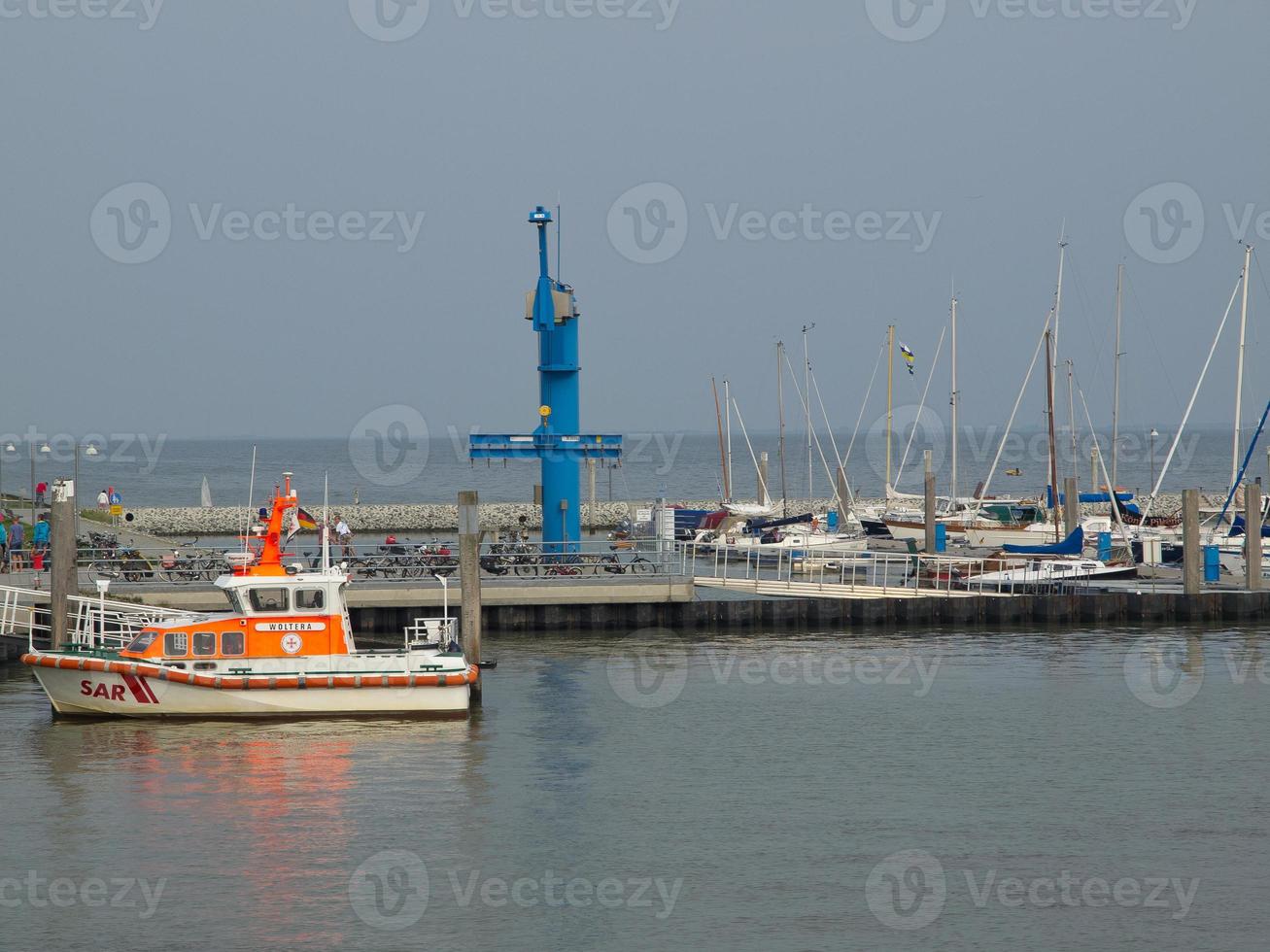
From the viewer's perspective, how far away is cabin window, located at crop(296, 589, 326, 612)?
27.9m

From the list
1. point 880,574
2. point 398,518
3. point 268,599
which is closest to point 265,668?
point 268,599

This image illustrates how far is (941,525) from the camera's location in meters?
59.7

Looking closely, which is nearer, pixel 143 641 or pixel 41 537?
pixel 143 641

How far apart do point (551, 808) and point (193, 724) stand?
349 inches

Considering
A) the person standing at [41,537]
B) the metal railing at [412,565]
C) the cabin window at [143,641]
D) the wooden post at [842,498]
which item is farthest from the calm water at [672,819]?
the wooden post at [842,498]

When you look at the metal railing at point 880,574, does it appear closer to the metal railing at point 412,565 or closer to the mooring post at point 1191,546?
the metal railing at point 412,565

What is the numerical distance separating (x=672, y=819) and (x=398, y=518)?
69192 mm

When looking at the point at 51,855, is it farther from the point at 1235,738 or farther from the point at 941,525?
the point at 941,525

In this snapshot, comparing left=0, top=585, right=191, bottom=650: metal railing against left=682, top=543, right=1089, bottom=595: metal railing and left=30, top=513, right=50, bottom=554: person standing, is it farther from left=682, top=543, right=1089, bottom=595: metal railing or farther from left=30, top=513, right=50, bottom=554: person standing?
left=682, top=543, right=1089, bottom=595: metal railing

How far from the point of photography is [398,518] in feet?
294

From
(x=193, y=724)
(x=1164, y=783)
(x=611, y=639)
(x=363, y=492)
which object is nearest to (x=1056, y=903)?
(x=1164, y=783)

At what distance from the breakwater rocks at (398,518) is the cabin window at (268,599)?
52534mm

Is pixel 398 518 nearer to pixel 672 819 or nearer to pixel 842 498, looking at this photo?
pixel 842 498

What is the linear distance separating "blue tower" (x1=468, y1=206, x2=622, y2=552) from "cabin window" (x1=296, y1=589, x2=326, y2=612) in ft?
44.2
